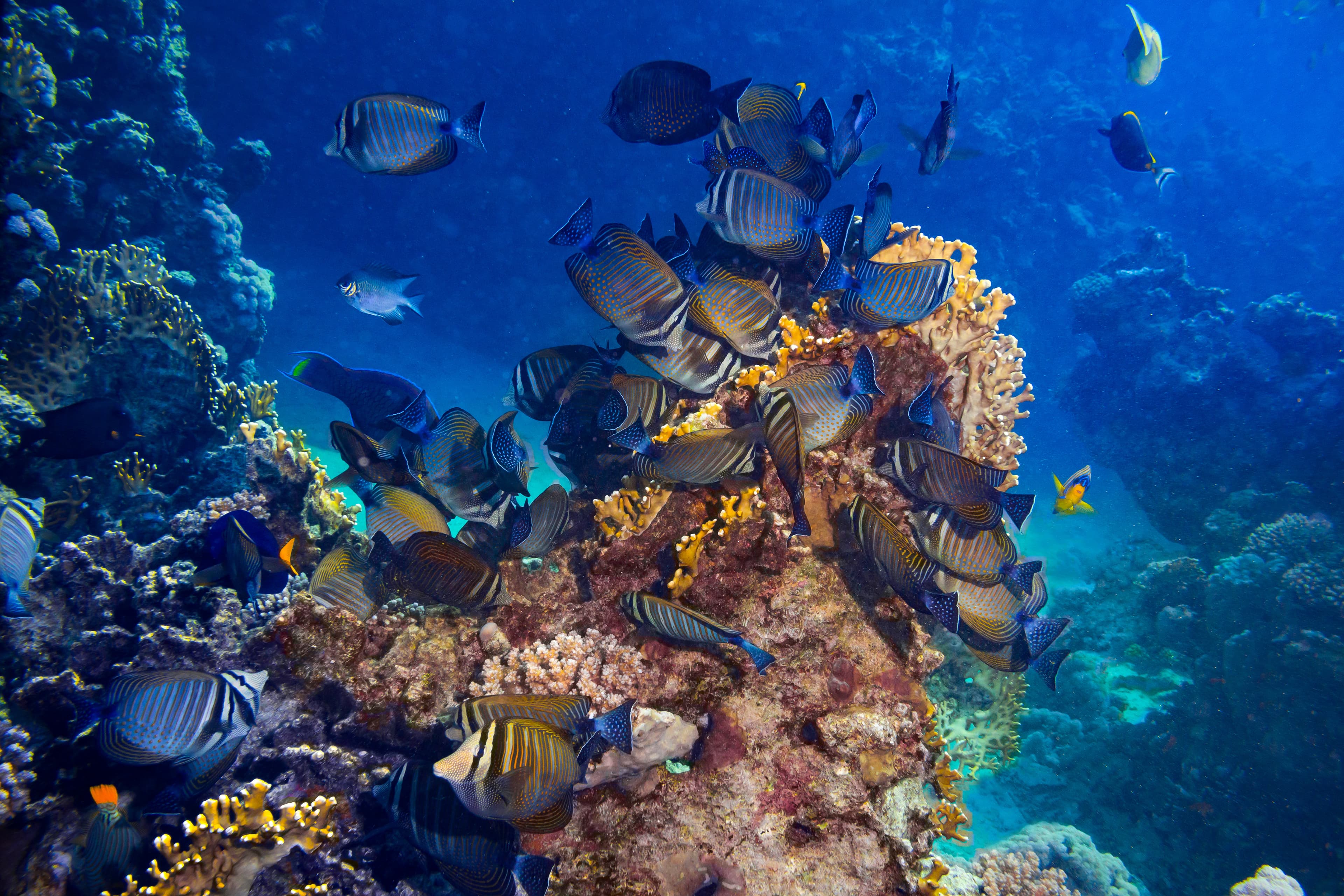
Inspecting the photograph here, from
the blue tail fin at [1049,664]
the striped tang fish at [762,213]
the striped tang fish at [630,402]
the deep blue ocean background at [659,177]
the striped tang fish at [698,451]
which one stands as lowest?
the blue tail fin at [1049,664]

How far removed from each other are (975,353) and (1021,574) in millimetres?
1652

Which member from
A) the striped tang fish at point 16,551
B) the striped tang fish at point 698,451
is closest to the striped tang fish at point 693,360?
the striped tang fish at point 698,451

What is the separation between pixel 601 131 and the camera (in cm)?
2705

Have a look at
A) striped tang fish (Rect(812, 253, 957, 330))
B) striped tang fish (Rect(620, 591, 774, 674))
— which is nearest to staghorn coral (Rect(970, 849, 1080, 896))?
striped tang fish (Rect(620, 591, 774, 674))

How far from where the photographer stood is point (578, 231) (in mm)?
2711

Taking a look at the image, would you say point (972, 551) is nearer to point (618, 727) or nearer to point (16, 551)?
point (618, 727)

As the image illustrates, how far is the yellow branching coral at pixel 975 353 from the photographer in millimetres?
3814

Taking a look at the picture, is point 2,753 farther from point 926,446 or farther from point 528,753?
point 926,446

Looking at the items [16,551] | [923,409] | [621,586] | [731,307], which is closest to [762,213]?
[731,307]

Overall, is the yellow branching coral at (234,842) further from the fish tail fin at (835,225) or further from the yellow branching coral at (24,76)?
the yellow branching coral at (24,76)

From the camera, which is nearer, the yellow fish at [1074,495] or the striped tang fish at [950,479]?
the striped tang fish at [950,479]

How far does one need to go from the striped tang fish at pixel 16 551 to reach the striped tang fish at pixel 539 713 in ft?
10.6

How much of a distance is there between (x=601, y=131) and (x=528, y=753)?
30090 mm

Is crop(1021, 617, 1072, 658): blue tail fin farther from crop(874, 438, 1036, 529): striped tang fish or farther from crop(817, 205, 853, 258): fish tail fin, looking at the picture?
crop(817, 205, 853, 258): fish tail fin
